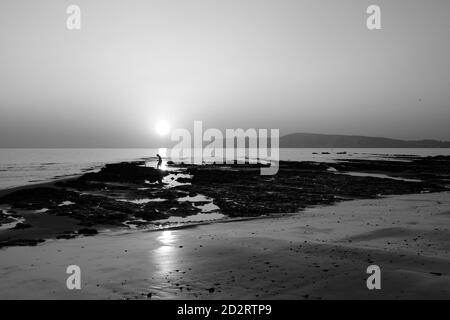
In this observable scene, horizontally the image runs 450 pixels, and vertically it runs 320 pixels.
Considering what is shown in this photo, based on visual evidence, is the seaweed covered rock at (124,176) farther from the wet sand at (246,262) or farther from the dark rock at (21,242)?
the wet sand at (246,262)

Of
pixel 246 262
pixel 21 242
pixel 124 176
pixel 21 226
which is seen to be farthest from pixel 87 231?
pixel 124 176

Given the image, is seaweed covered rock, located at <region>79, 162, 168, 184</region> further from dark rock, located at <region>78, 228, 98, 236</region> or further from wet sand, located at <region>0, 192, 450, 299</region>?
wet sand, located at <region>0, 192, 450, 299</region>

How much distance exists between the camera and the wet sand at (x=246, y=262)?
10.1 m

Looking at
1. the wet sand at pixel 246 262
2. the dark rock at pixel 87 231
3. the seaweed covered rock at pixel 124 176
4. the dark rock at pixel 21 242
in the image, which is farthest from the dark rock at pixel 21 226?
the seaweed covered rock at pixel 124 176

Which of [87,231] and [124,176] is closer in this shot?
[87,231]

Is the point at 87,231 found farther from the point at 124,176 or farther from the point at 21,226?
the point at 124,176

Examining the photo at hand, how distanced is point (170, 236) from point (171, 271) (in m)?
6.10

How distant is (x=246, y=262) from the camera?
42.7 feet

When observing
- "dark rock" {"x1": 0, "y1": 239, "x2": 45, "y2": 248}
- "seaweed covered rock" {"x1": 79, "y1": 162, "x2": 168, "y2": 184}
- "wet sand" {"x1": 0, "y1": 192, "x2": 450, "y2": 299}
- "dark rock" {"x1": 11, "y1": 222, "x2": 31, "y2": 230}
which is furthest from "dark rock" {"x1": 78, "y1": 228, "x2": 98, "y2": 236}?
"seaweed covered rock" {"x1": 79, "y1": 162, "x2": 168, "y2": 184}

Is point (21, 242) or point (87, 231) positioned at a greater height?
point (21, 242)

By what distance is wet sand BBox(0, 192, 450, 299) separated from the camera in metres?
10.1

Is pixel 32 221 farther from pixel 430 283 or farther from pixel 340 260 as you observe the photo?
pixel 430 283

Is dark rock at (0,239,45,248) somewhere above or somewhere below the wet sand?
below

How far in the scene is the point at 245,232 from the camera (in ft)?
61.4
